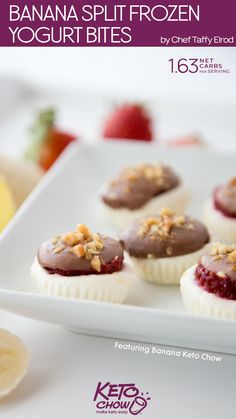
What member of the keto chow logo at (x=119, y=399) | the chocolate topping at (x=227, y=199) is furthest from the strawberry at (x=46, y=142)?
the keto chow logo at (x=119, y=399)

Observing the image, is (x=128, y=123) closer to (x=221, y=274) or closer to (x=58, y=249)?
(x=58, y=249)

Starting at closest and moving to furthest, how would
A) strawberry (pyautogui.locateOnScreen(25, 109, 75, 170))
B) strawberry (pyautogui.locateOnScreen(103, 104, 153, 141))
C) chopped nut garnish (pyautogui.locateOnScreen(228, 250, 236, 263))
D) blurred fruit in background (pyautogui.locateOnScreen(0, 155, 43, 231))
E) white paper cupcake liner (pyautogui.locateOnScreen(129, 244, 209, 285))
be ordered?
chopped nut garnish (pyautogui.locateOnScreen(228, 250, 236, 263)) → white paper cupcake liner (pyautogui.locateOnScreen(129, 244, 209, 285)) → blurred fruit in background (pyautogui.locateOnScreen(0, 155, 43, 231)) → strawberry (pyautogui.locateOnScreen(25, 109, 75, 170)) → strawberry (pyautogui.locateOnScreen(103, 104, 153, 141))

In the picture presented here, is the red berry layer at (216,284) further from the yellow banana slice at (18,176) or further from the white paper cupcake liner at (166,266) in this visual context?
the yellow banana slice at (18,176)

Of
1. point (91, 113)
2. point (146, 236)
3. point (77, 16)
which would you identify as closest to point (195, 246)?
point (146, 236)

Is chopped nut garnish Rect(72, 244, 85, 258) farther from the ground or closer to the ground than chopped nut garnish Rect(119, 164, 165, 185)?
closer to the ground

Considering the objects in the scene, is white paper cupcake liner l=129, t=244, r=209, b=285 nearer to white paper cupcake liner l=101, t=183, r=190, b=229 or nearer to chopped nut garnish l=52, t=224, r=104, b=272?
chopped nut garnish l=52, t=224, r=104, b=272

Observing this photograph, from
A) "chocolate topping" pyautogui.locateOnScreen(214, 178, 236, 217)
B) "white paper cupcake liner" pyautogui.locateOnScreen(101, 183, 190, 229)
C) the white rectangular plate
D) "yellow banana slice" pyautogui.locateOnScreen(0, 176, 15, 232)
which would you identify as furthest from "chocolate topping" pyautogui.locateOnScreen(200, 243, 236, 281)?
"yellow banana slice" pyautogui.locateOnScreen(0, 176, 15, 232)

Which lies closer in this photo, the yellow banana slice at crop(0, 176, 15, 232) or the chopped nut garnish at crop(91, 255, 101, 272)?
the chopped nut garnish at crop(91, 255, 101, 272)

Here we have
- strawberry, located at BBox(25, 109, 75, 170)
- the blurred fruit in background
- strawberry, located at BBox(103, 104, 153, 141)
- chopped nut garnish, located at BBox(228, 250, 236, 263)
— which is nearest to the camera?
chopped nut garnish, located at BBox(228, 250, 236, 263)

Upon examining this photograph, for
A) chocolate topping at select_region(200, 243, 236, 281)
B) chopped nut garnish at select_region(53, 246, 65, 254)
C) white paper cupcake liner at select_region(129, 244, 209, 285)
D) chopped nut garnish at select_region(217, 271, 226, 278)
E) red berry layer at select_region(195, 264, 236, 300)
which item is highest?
chopped nut garnish at select_region(53, 246, 65, 254)
